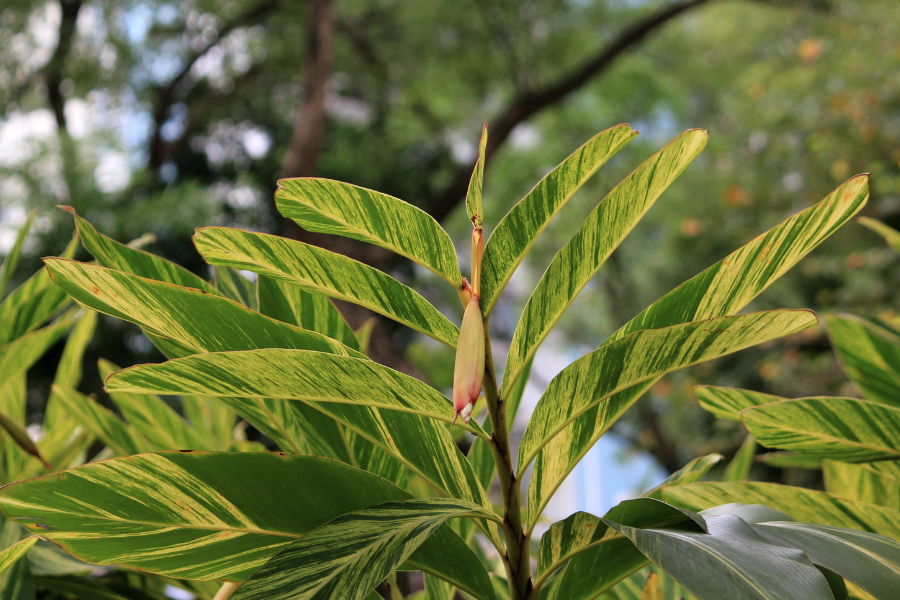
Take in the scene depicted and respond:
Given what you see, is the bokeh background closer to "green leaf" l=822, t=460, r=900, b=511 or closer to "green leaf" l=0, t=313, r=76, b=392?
"green leaf" l=0, t=313, r=76, b=392

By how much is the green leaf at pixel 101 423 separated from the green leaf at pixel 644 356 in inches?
8.7

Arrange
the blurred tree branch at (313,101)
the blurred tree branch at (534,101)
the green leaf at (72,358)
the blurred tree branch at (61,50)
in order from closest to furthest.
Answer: the green leaf at (72,358) < the blurred tree branch at (313,101) < the blurred tree branch at (534,101) < the blurred tree branch at (61,50)

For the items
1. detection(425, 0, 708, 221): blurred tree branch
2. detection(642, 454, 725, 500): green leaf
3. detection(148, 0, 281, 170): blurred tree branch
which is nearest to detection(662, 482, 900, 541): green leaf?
detection(642, 454, 725, 500): green leaf

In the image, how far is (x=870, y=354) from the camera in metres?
0.26

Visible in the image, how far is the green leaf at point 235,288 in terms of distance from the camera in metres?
0.24

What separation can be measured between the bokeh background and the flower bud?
1536mm

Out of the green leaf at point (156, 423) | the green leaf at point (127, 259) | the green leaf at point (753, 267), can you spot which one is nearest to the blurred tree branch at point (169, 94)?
the green leaf at point (156, 423)

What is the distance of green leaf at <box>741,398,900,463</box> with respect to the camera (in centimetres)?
21

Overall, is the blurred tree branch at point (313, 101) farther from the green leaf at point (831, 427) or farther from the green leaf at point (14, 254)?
the green leaf at point (831, 427)

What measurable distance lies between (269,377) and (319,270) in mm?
43

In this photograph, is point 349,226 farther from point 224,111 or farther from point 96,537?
point 224,111

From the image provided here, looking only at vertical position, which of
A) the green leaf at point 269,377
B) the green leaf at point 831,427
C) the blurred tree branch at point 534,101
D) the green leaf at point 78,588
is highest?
the blurred tree branch at point 534,101

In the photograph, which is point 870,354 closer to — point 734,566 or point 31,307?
point 734,566

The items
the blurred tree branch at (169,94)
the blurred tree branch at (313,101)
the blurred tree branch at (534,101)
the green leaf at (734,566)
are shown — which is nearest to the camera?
the green leaf at (734,566)
